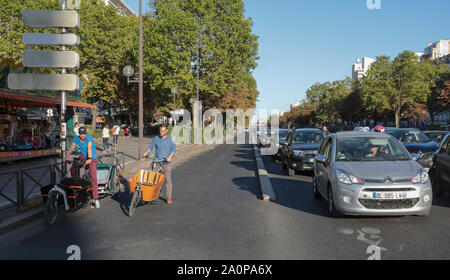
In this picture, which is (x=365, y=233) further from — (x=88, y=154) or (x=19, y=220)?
(x=19, y=220)

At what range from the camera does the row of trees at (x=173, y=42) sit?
32.6 metres

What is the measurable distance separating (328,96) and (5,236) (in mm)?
88178

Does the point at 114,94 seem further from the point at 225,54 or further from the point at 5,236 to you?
the point at 5,236

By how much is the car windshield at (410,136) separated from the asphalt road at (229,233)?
5.18m

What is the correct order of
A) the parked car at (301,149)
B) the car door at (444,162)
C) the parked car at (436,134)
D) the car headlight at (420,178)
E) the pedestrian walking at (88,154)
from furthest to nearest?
the parked car at (436,134)
the parked car at (301,149)
the car door at (444,162)
the pedestrian walking at (88,154)
the car headlight at (420,178)

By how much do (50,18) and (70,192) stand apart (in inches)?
164

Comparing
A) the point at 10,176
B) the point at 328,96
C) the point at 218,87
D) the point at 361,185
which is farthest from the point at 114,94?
the point at 328,96

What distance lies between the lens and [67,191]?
6.79m

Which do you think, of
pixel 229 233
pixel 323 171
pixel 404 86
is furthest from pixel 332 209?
pixel 404 86

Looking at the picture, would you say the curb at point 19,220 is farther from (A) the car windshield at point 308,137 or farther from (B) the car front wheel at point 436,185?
(A) the car windshield at point 308,137

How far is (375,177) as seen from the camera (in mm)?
5953

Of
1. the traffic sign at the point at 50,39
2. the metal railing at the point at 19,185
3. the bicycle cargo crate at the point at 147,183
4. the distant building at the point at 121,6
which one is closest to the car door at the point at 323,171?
the bicycle cargo crate at the point at 147,183

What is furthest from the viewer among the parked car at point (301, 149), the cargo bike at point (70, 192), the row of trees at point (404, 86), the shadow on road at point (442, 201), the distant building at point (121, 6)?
the distant building at point (121, 6)

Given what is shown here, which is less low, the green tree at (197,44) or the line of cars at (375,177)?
the green tree at (197,44)
